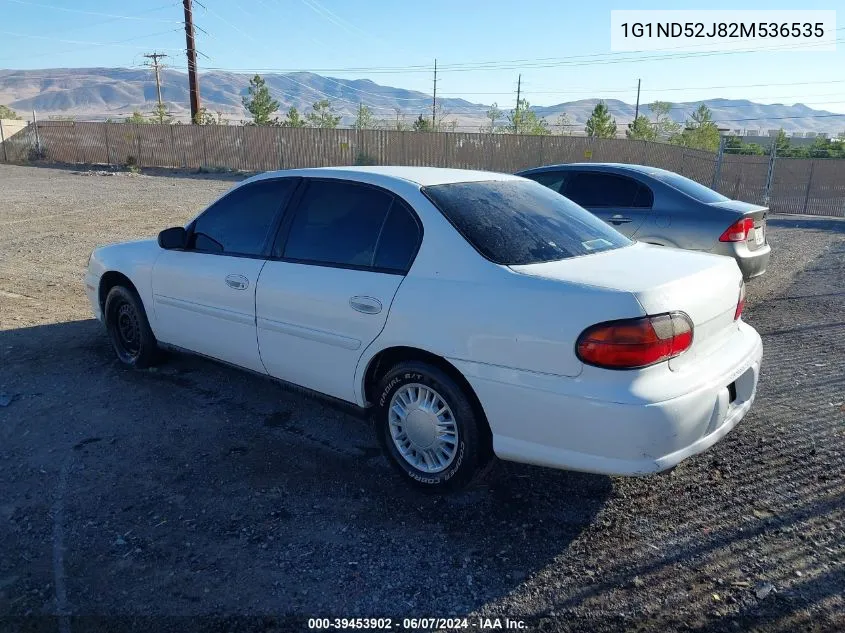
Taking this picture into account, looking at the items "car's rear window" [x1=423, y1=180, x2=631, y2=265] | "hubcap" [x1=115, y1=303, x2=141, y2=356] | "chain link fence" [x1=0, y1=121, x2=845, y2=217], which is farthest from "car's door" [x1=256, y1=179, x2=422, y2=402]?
"chain link fence" [x1=0, y1=121, x2=845, y2=217]

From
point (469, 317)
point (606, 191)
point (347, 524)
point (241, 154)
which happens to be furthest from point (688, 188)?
point (241, 154)

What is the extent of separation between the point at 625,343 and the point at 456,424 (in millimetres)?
953

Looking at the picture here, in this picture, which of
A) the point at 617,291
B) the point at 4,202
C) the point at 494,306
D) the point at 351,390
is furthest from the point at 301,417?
the point at 4,202

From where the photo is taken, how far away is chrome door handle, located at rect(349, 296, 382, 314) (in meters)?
3.53

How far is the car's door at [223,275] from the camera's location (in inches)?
169

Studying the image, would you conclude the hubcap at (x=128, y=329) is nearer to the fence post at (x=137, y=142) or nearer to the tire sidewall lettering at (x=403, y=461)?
the tire sidewall lettering at (x=403, y=461)

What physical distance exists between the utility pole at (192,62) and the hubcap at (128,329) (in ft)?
113

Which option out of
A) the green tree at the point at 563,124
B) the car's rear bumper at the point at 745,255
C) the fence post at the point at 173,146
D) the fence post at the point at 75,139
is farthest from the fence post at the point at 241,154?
the car's rear bumper at the point at 745,255

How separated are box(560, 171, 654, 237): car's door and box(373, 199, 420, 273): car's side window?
4271mm

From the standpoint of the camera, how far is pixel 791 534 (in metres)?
3.20

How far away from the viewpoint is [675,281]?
3.10m

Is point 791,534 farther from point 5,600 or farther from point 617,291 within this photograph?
point 5,600

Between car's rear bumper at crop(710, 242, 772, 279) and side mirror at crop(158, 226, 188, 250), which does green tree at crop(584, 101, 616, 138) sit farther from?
side mirror at crop(158, 226, 188, 250)

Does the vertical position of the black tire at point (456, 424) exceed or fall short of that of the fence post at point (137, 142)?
it falls short
